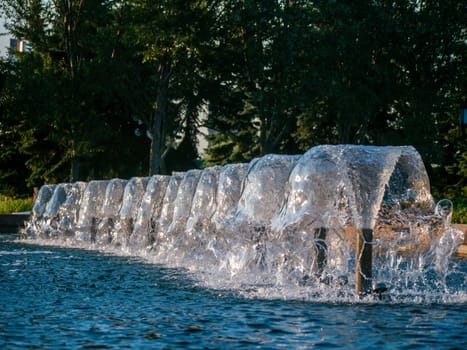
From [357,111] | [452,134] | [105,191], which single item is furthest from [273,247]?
[452,134]

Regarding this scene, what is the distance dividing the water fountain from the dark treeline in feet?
62.2

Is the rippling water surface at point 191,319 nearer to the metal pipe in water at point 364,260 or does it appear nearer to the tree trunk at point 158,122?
the metal pipe in water at point 364,260

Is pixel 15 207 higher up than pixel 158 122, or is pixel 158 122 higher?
pixel 158 122

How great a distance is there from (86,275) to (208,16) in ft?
89.9

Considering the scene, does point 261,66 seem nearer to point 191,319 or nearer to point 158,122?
point 158,122

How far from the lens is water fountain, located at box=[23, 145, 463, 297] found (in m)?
12.1

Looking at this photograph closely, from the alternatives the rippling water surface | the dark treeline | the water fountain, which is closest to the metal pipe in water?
the water fountain

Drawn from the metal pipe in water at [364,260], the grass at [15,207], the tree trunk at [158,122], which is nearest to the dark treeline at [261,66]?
the tree trunk at [158,122]

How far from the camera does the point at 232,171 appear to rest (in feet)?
58.6

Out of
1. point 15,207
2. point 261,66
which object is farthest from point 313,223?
point 261,66

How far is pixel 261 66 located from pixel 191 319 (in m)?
32.7

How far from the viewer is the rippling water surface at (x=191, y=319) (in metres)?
8.05

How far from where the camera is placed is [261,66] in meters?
41.3

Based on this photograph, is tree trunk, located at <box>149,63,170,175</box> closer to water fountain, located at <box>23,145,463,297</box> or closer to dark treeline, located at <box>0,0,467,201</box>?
dark treeline, located at <box>0,0,467,201</box>
